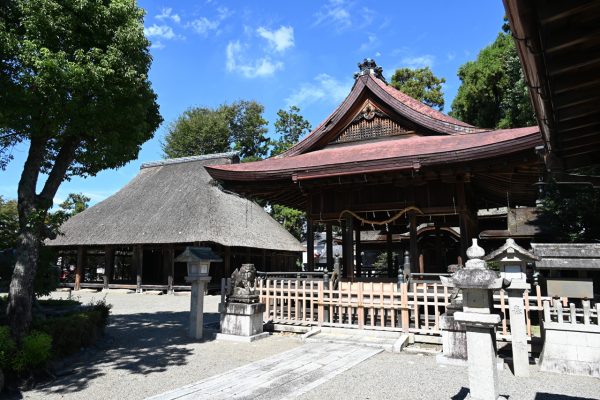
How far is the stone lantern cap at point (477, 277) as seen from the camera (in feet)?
14.4

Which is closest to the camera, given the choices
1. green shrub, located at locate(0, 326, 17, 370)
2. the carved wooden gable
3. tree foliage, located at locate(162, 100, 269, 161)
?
green shrub, located at locate(0, 326, 17, 370)

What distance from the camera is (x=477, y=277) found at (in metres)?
4.48

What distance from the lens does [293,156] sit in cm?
1342

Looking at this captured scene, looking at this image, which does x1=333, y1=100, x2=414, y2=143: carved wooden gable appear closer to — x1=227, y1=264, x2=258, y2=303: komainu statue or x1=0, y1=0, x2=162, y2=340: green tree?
x1=227, y1=264, x2=258, y2=303: komainu statue

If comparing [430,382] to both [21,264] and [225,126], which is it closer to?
[21,264]

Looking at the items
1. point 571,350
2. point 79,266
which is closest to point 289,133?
point 79,266

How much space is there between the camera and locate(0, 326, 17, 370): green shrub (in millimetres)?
5551

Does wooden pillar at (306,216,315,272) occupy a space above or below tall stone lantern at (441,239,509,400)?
above

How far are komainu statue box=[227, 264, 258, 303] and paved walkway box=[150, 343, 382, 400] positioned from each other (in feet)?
6.49

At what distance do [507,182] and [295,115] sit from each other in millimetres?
23133

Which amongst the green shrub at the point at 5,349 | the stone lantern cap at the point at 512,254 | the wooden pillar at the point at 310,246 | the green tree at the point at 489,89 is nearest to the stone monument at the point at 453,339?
the stone lantern cap at the point at 512,254

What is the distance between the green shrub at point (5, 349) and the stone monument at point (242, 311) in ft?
14.2

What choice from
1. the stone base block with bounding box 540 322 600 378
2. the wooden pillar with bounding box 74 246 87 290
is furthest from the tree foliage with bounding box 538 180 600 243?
the wooden pillar with bounding box 74 246 87 290

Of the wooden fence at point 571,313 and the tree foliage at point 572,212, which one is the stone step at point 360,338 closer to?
the wooden fence at point 571,313
